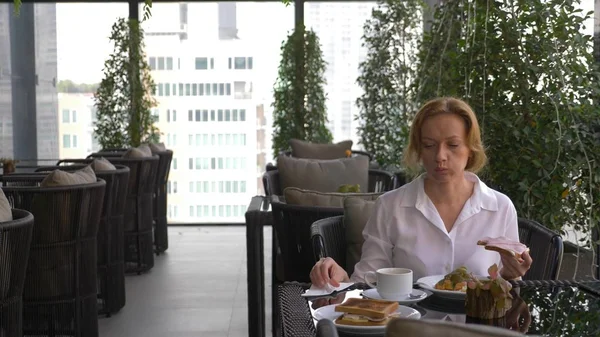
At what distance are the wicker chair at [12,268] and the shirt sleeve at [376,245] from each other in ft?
4.60

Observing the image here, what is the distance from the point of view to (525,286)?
2432mm

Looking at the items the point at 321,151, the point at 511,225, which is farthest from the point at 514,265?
the point at 321,151

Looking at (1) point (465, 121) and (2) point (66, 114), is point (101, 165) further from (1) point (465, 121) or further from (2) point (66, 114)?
(2) point (66, 114)

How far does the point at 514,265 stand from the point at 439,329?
1506 mm

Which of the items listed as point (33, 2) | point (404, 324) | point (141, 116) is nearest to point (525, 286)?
point (404, 324)

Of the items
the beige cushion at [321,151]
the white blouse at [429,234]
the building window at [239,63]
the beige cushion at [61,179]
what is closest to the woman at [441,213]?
the white blouse at [429,234]

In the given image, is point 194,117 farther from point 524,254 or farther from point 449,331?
point 449,331

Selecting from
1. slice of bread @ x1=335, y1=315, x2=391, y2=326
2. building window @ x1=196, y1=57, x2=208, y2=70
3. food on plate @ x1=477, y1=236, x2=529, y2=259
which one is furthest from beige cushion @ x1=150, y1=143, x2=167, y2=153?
slice of bread @ x1=335, y1=315, x2=391, y2=326

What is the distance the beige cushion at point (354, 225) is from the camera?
3.23 meters

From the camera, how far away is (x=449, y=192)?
2.87 metres

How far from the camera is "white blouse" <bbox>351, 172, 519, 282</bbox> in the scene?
9.18 ft

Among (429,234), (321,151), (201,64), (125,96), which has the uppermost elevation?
(201,64)

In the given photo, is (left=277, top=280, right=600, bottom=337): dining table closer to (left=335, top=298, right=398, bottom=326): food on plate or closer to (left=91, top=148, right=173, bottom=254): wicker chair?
(left=335, top=298, right=398, bottom=326): food on plate

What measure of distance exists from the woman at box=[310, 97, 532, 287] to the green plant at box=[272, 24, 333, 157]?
7.00 meters
